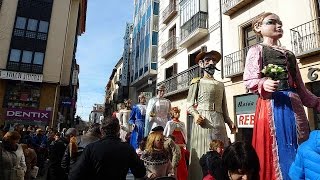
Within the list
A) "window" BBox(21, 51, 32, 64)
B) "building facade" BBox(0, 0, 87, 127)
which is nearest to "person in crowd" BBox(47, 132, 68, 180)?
"building facade" BBox(0, 0, 87, 127)

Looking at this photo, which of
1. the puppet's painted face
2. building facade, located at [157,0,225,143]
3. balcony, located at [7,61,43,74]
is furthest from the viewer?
balcony, located at [7,61,43,74]

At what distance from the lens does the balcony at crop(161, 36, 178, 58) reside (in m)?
19.5

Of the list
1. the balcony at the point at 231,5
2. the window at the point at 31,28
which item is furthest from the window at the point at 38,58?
the balcony at the point at 231,5

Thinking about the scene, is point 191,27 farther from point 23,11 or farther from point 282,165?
point 23,11

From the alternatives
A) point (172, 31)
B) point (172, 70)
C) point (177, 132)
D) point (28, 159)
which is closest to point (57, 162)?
point (28, 159)

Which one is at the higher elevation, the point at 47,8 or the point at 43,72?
the point at 47,8

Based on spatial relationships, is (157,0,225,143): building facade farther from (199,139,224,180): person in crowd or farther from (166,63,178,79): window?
(199,139,224,180): person in crowd

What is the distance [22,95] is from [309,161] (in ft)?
87.7

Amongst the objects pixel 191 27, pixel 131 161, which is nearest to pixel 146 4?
pixel 191 27

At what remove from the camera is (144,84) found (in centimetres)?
2708

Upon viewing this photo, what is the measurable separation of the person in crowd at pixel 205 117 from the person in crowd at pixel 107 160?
30.5 inches

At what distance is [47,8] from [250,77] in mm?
28294

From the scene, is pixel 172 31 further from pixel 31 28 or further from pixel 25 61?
pixel 31 28

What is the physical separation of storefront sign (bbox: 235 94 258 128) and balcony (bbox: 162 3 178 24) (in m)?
9.41
